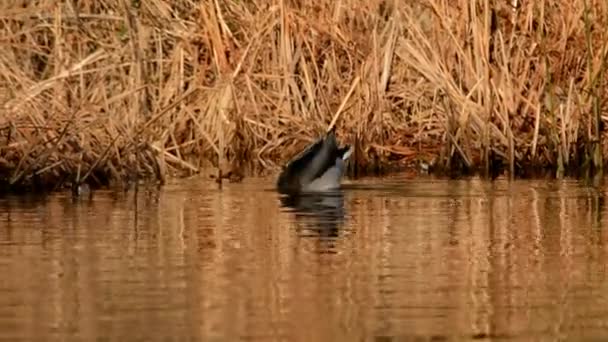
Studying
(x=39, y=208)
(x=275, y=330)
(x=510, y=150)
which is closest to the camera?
(x=275, y=330)

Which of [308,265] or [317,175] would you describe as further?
[317,175]

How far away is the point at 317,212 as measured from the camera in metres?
11.9

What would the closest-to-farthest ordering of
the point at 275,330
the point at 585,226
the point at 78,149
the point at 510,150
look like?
the point at 275,330
the point at 585,226
the point at 78,149
the point at 510,150

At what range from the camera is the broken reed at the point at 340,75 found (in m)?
14.6

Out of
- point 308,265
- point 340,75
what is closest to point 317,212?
point 308,265

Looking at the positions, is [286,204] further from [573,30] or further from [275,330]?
[275,330]

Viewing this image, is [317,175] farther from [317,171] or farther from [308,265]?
[308,265]

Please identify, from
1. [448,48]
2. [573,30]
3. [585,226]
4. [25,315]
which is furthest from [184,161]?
[25,315]

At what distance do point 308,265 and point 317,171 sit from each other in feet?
14.7

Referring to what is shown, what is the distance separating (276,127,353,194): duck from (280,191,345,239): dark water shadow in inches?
7.7

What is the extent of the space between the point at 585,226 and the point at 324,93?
4.89m

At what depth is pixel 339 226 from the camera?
10.9 meters

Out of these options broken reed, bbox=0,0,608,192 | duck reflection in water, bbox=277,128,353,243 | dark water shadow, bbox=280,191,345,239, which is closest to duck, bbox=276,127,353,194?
duck reflection in water, bbox=277,128,353,243

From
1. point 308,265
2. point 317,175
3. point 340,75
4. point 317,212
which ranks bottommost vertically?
point 308,265
